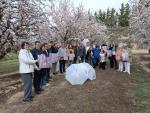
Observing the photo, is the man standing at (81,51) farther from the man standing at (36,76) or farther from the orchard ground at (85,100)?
the man standing at (36,76)

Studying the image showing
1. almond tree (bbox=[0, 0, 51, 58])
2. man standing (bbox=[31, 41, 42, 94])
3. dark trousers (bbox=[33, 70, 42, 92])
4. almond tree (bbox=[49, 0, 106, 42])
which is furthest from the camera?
almond tree (bbox=[49, 0, 106, 42])

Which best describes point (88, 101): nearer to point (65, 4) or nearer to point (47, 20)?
point (47, 20)

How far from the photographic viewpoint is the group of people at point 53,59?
13.4m

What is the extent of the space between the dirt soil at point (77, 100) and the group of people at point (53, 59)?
1.88 feet

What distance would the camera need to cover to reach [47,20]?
25000 millimetres

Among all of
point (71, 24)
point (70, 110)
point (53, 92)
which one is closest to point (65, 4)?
point (71, 24)

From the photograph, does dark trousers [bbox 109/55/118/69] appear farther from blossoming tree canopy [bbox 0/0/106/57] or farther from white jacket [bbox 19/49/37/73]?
white jacket [bbox 19/49/37/73]

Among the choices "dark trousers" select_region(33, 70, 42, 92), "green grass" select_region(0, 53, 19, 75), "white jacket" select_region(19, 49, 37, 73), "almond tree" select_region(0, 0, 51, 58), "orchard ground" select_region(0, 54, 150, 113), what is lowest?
"green grass" select_region(0, 53, 19, 75)

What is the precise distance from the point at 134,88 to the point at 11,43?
31.8ft

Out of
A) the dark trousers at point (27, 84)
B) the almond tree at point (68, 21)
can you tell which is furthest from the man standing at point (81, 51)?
the almond tree at point (68, 21)

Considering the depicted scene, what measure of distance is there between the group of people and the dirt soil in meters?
0.57

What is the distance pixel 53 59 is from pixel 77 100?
8025mm

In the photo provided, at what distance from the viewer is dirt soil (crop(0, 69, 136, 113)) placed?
1194 centimetres

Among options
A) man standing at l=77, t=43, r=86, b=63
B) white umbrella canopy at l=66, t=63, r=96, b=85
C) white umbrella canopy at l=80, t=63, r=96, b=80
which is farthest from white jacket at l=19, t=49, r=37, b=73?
man standing at l=77, t=43, r=86, b=63
